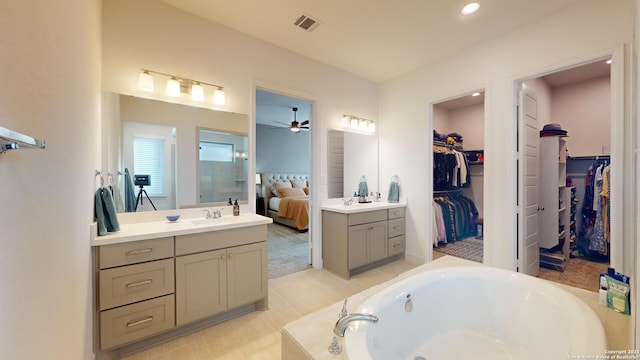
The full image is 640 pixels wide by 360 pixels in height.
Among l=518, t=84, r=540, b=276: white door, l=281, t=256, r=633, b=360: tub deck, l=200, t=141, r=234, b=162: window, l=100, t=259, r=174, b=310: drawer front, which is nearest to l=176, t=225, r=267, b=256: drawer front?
l=100, t=259, r=174, b=310: drawer front

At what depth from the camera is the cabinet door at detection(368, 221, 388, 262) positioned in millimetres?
3084

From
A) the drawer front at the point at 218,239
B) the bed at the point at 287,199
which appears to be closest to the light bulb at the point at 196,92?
the drawer front at the point at 218,239

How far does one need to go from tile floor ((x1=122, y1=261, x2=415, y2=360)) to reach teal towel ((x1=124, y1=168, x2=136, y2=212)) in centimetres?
110

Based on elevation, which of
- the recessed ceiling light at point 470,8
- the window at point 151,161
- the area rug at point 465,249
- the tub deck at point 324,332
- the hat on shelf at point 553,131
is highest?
the recessed ceiling light at point 470,8

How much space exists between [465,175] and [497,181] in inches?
84.4

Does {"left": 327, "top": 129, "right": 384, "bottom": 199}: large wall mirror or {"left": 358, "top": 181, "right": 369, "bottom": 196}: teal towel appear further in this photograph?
{"left": 358, "top": 181, "right": 369, "bottom": 196}: teal towel

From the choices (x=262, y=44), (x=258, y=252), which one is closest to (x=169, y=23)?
(x=262, y=44)

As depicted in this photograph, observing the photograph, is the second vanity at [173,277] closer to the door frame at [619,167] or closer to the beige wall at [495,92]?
the beige wall at [495,92]

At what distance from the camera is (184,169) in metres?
2.35

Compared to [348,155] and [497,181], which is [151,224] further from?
[497,181]

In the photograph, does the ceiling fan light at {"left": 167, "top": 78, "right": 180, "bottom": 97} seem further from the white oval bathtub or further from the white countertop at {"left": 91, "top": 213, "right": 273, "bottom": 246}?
the white oval bathtub

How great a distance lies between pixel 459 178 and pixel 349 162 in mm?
2433

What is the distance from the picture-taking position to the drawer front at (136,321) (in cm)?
152

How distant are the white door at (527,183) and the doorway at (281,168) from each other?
2.42 m
